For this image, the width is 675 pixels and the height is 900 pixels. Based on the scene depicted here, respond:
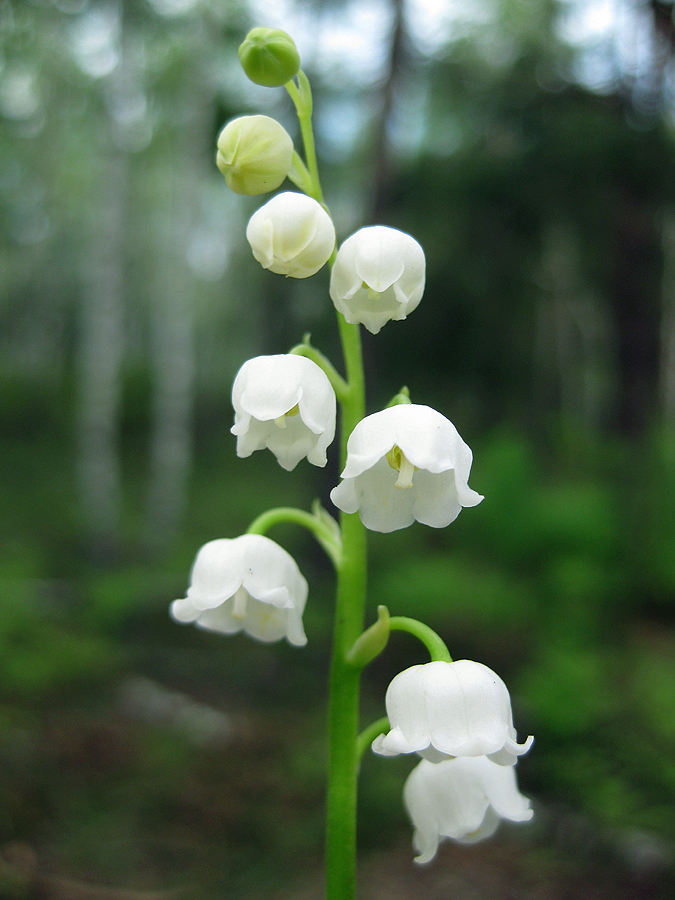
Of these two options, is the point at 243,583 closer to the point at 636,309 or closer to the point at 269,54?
the point at 269,54

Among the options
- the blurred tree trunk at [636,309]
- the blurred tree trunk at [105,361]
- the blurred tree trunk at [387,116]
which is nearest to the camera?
the blurred tree trunk at [636,309]

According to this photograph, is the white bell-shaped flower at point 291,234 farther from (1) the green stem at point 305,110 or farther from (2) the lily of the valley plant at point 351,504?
(1) the green stem at point 305,110

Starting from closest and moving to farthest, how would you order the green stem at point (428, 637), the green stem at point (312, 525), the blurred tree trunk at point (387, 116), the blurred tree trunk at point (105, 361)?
the green stem at point (428, 637) → the green stem at point (312, 525) → the blurred tree trunk at point (387, 116) → the blurred tree trunk at point (105, 361)

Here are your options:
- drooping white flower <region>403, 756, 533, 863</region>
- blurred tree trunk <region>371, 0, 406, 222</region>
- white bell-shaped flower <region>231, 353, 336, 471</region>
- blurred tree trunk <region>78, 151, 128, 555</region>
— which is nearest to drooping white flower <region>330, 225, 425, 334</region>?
white bell-shaped flower <region>231, 353, 336, 471</region>

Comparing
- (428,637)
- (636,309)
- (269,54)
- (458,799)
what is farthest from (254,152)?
(636,309)

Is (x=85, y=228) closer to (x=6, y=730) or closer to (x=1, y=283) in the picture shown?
(x=1, y=283)

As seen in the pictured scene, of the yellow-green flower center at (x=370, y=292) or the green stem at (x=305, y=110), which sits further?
the green stem at (x=305, y=110)

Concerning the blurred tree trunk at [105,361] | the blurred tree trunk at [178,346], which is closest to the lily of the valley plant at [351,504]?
the blurred tree trunk at [105,361]
